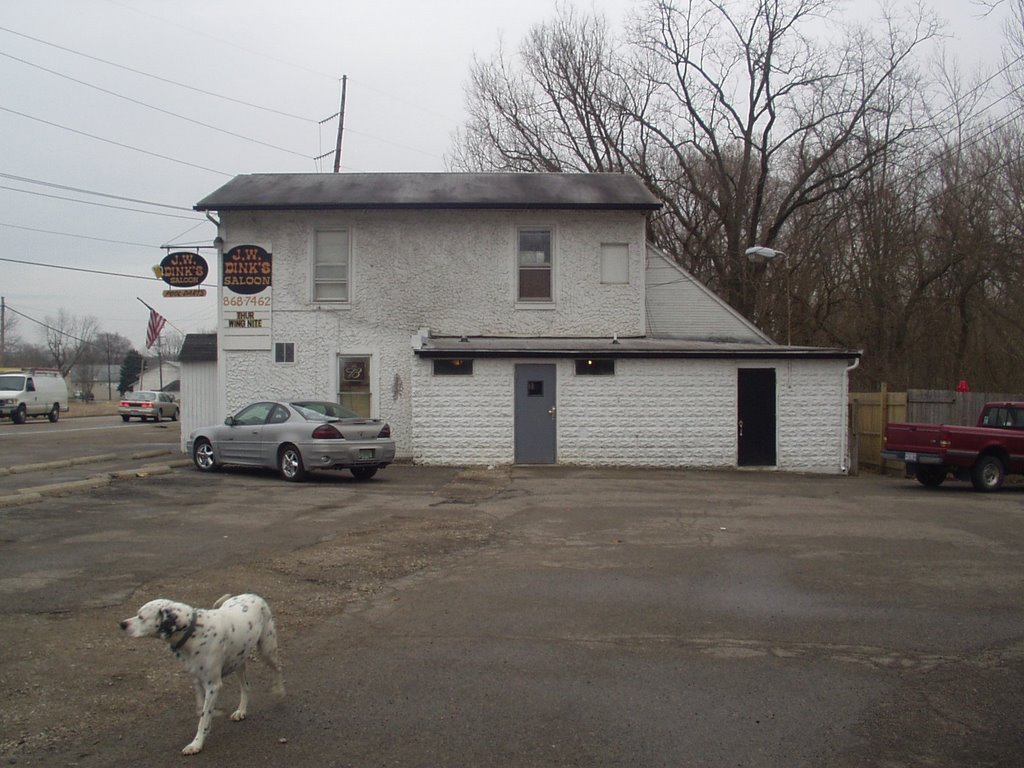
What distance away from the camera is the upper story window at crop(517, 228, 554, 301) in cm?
2152

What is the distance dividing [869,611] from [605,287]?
575 inches

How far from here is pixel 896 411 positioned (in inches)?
843

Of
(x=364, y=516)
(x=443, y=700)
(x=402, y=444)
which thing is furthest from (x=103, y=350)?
(x=443, y=700)

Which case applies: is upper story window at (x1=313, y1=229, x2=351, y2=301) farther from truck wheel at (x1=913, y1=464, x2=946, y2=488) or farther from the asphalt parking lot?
truck wheel at (x1=913, y1=464, x2=946, y2=488)

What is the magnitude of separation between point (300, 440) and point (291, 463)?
0.51 metres

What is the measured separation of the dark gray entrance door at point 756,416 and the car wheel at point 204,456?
444 inches

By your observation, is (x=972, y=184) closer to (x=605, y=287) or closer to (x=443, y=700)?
(x=605, y=287)

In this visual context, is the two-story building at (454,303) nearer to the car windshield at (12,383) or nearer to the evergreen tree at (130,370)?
the car windshield at (12,383)

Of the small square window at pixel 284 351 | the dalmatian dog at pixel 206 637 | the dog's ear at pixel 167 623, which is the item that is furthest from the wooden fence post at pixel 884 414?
the dog's ear at pixel 167 623

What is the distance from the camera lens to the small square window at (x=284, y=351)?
2125cm

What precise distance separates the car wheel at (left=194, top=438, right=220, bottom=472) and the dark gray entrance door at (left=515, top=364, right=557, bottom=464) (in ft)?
21.2

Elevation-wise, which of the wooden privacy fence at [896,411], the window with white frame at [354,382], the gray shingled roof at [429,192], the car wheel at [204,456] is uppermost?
the gray shingled roof at [429,192]

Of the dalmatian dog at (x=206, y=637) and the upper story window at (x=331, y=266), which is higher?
the upper story window at (x=331, y=266)

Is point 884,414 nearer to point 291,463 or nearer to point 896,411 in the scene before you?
point 896,411
